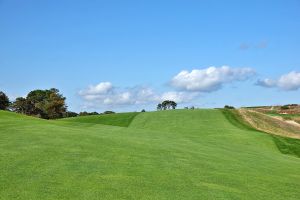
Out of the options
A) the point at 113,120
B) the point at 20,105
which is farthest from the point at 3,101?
the point at 113,120

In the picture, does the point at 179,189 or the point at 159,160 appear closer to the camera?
the point at 179,189

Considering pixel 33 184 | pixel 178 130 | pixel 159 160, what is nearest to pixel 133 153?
pixel 159 160

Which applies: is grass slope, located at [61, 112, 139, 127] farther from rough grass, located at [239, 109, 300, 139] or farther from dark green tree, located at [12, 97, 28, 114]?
dark green tree, located at [12, 97, 28, 114]

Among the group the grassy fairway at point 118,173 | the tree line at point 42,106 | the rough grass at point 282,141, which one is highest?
the tree line at point 42,106

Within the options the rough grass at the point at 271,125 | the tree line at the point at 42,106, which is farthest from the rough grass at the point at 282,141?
the tree line at the point at 42,106

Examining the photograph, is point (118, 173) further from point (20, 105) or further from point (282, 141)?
point (20, 105)

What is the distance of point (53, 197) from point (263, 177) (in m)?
9.96

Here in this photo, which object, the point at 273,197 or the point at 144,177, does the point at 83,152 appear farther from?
the point at 273,197

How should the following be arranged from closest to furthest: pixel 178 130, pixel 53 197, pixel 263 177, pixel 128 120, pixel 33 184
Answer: pixel 53 197, pixel 33 184, pixel 263 177, pixel 178 130, pixel 128 120

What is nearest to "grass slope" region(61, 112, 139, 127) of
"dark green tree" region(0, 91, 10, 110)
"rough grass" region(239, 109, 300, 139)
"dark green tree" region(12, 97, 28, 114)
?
"rough grass" region(239, 109, 300, 139)

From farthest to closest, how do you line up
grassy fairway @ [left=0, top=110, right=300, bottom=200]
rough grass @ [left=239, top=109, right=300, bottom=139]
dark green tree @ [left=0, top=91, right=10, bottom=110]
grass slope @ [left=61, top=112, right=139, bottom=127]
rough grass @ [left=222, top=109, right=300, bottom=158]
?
dark green tree @ [left=0, top=91, right=10, bottom=110]
grass slope @ [left=61, top=112, right=139, bottom=127]
rough grass @ [left=239, top=109, right=300, bottom=139]
rough grass @ [left=222, top=109, right=300, bottom=158]
grassy fairway @ [left=0, top=110, right=300, bottom=200]

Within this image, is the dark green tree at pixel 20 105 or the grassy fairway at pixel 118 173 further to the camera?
the dark green tree at pixel 20 105

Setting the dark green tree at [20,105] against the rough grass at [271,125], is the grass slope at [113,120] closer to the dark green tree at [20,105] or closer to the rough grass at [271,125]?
the rough grass at [271,125]

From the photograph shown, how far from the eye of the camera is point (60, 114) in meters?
123
